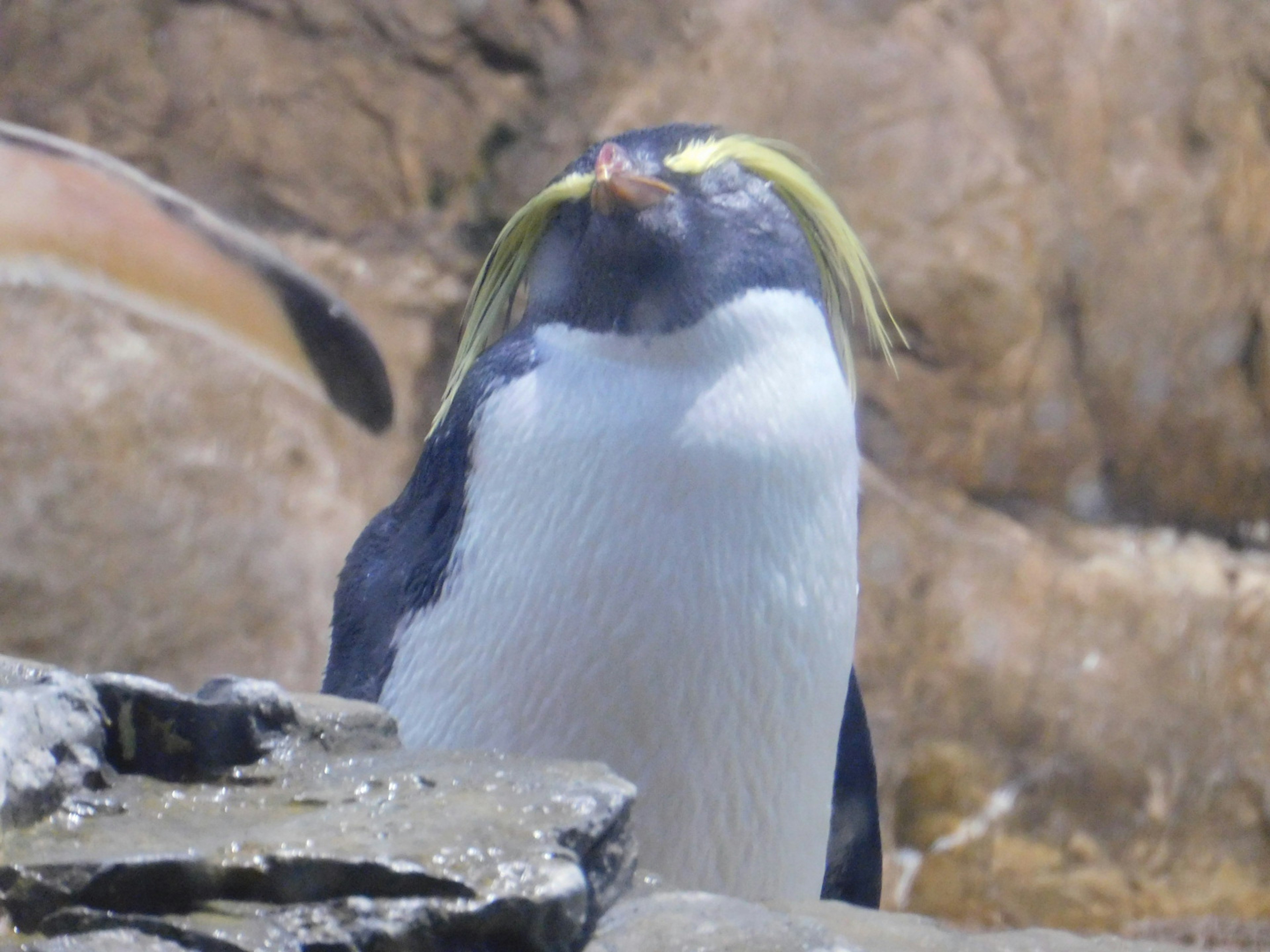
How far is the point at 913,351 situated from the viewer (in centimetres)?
274

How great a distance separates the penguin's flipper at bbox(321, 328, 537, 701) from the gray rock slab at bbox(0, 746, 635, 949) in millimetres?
597

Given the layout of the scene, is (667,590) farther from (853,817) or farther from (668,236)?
(853,817)

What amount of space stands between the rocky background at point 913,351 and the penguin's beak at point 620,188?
1.31 metres

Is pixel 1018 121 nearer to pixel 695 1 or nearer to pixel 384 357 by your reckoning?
pixel 695 1

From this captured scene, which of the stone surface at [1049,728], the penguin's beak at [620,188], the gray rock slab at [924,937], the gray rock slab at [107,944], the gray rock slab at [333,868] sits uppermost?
the penguin's beak at [620,188]

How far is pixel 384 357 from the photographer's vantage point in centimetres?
257

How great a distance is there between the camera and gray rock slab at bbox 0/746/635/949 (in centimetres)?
73

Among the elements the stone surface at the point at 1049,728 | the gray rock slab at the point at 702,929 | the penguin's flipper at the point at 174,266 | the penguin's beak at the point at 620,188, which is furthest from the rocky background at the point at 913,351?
the gray rock slab at the point at 702,929

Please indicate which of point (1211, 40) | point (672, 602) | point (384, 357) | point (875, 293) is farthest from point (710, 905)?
point (1211, 40)

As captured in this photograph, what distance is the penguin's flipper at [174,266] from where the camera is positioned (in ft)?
5.97

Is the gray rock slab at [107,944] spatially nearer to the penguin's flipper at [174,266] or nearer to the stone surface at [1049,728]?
the penguin's flipper at [174,266]

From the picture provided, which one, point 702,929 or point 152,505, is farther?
point 152,505

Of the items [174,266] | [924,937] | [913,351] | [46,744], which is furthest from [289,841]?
[913,351]

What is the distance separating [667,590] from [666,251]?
1.06 feet
